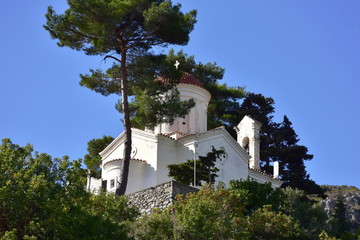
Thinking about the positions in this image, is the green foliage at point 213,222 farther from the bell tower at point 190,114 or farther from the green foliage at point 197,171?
the bell tower at point 190,114

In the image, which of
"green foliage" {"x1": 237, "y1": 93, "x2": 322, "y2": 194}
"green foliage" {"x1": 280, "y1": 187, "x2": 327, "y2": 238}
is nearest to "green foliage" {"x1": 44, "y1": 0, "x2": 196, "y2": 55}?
"green foliage" {"x1": 280, "y1": 187, "x2": 327, "y2": 238}

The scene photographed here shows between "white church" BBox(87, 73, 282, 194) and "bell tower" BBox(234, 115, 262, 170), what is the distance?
1.22 metres

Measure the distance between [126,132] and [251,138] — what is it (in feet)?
38.8

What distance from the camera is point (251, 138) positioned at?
37.8 meters

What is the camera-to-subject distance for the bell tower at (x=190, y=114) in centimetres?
3447

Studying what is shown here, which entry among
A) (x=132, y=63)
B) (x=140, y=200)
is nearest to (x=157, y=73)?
(x=132, y=63)

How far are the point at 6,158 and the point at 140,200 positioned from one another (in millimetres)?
6680

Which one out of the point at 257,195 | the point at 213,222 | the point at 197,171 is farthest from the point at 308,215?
the point at 213,222

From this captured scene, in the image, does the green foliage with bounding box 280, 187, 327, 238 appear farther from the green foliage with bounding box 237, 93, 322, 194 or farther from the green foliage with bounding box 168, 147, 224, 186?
the green foliage with bounding box 237, 93, 322, 194

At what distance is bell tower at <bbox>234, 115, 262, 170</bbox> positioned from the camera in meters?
37.5

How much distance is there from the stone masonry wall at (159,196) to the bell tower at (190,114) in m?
9.16

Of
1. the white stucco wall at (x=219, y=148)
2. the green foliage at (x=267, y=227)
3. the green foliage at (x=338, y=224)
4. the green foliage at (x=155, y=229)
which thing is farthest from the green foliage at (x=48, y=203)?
the green foliage at (x=338, y=224)

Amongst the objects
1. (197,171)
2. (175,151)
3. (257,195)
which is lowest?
(257,195)

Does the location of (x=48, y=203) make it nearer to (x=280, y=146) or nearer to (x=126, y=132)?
(x=126, y=132)
